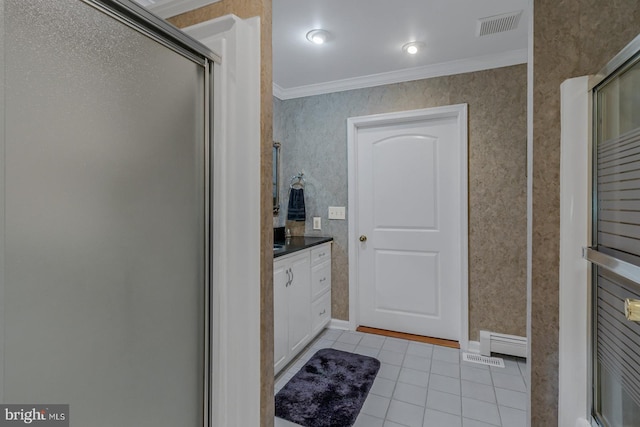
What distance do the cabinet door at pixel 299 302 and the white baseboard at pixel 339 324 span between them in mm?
531

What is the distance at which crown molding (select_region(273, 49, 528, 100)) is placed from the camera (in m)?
2.47

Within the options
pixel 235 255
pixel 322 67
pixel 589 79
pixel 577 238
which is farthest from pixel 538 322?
pixel 322 67

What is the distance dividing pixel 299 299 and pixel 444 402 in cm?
120

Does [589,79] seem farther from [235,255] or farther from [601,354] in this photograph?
[235,255]

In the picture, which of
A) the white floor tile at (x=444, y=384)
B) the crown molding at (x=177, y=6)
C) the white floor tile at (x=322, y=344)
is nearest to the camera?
the crown molding at (x=177, y=6)

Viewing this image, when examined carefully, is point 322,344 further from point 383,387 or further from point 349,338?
point 383,387

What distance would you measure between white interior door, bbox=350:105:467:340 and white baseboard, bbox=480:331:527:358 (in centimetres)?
25

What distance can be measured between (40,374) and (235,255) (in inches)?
23.2

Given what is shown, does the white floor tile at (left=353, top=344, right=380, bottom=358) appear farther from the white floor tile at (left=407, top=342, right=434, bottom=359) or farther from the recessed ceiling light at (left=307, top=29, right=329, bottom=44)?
the recessed ceiling light at (left=307, top=29, right=329, bottom=44)

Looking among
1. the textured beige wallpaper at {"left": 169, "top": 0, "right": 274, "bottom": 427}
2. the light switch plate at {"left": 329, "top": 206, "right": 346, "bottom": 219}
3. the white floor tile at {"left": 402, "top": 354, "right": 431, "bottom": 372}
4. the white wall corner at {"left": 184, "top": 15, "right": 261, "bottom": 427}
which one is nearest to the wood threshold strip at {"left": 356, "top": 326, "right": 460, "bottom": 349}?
the white floor tile at {"left": 402, "top": 354, "right": 431, "bottom": 372}

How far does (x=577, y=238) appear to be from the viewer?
1.04m

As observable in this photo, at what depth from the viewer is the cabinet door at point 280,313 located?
213cm

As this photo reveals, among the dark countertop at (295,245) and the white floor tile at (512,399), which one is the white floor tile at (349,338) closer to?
the dark countertop at (295,245)

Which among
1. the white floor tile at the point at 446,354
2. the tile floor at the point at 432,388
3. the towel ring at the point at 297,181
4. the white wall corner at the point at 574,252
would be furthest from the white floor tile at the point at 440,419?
the towel ring at the point at 297,181
